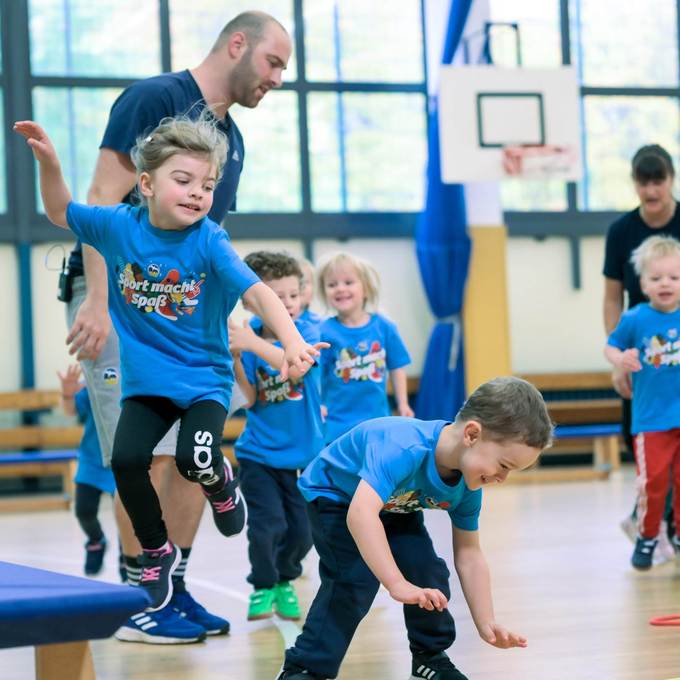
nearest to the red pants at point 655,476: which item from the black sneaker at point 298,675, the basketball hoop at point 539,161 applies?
the black sneaker at point 298,675

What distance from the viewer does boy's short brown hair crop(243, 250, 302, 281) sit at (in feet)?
12.8

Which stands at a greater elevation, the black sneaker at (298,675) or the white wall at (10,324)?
the white wall at (10,324)

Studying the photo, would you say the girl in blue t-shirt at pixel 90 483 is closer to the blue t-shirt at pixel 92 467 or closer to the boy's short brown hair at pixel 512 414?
the blue t-shirt at pixel 92 467

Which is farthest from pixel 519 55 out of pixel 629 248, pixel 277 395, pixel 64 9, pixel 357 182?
pixel 277 395

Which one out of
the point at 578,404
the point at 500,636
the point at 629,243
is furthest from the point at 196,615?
the point at 578,404

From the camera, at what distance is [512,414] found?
232 cm

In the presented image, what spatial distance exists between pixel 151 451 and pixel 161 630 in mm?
650

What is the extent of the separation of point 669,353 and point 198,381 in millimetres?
2186

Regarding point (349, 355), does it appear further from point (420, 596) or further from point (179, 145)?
point (420, 596)

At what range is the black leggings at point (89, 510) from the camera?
16.4 ft

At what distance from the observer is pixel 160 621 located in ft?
10.7

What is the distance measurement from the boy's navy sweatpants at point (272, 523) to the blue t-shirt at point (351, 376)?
1.01 metres

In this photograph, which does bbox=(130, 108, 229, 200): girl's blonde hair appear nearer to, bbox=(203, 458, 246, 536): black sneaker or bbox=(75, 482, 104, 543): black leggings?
bbox=(203, 458, 246, 536): black sneaker

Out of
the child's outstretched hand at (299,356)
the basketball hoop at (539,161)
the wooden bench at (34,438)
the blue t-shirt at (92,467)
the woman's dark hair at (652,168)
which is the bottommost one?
the wooden bench at (34,438)
